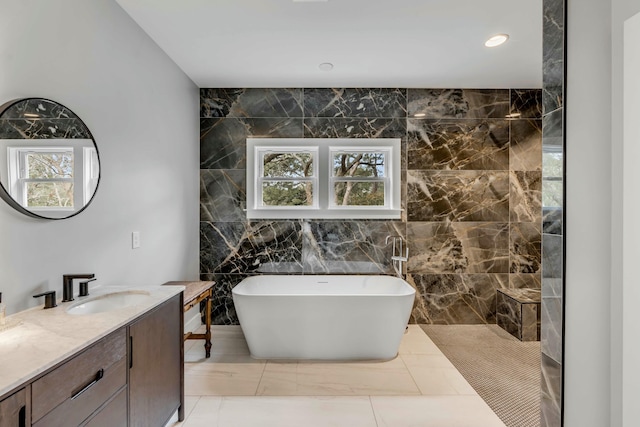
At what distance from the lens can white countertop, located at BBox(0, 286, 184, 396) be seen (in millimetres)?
990

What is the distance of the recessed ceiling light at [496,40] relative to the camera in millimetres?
2609

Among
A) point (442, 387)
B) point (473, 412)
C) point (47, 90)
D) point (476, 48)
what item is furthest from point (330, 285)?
point (47, 90)

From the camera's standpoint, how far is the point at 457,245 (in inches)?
147

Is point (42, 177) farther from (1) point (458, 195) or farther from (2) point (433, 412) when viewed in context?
(1) point (458, 195)

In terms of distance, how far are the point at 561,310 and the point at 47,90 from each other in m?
2.55

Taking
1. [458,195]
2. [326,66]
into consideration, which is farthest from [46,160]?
[458,195]

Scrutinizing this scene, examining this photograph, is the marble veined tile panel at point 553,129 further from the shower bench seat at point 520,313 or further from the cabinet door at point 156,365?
the shower bench seat at point 520,313

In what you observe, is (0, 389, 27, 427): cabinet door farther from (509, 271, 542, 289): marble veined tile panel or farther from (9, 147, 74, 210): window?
(509, 271, 542, 289): marble veined tile panel

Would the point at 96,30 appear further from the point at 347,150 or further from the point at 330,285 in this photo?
the point at 330,285

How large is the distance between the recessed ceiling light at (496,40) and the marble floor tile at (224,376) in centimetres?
320

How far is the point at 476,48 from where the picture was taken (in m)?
2.80

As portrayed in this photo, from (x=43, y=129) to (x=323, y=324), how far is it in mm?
2232

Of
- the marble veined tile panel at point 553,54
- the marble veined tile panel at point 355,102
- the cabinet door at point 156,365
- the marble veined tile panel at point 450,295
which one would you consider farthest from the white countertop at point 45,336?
the marble veined tile panel at point 450,295

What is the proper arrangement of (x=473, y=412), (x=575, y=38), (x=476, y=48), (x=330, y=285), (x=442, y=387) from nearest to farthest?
(x=575, y=38) → (x=473, y=412) → (x=442, y=387) → (x=476, y=48) → (x=330, y=285)
